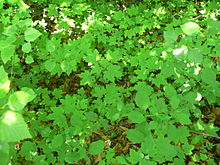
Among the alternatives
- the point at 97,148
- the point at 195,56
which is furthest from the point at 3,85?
the point at 195,56

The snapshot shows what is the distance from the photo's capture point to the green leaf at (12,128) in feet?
2.09

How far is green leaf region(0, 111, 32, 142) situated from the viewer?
2.09ft

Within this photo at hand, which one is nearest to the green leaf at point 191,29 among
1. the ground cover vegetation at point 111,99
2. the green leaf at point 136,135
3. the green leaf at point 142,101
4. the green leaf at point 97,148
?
the ground cover vegetation at point 111,99

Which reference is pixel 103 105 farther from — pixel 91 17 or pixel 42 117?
pixel 91 17

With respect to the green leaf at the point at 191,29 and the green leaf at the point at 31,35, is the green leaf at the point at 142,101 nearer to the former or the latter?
the green leaf at the point at 191,29

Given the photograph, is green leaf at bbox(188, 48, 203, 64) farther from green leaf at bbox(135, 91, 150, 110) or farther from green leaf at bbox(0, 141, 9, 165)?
green leaf at bbox(0, 141, 9, 165)

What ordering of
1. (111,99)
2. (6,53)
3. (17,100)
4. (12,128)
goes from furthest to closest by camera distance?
(111,99) < (6,53) < (17,100) < (12,128)

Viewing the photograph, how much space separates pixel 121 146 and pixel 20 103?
2.42 meters

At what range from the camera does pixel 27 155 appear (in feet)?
5.25

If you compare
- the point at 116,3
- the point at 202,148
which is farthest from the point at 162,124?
the point at 116,3

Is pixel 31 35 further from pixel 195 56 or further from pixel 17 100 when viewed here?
pixel 195 56

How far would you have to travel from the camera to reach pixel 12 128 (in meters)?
0.65

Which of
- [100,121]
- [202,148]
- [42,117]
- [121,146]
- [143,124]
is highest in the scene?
[143,124]

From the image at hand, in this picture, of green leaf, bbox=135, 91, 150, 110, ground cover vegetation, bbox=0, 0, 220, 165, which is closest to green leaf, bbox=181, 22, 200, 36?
ground cover vegetation, bbox=0, 0, 220, 165
